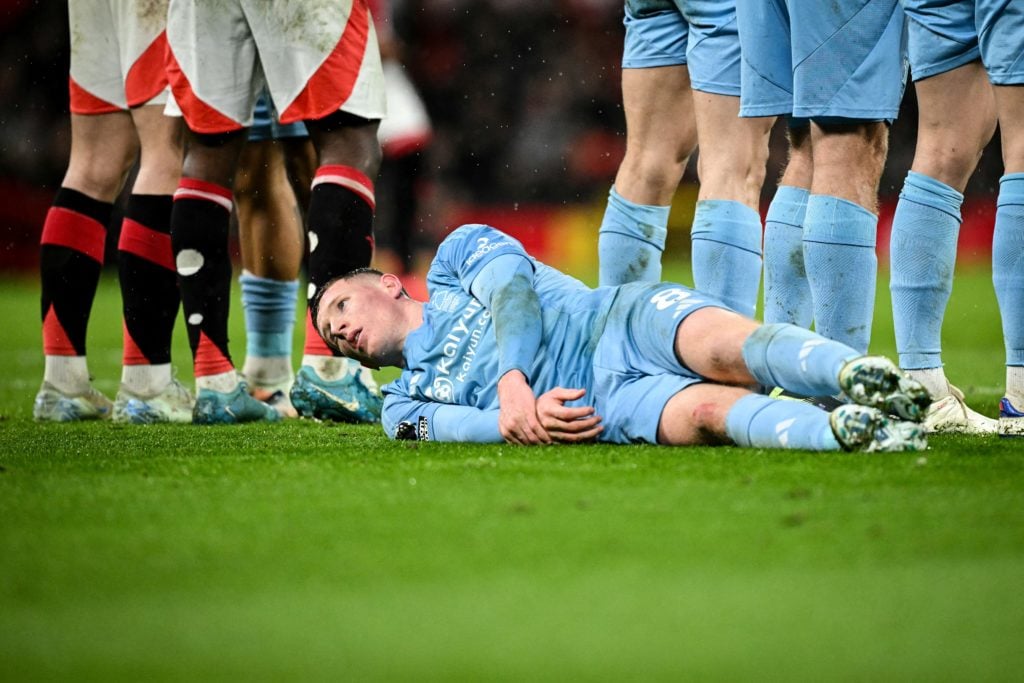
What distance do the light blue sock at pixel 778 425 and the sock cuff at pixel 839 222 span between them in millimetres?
580

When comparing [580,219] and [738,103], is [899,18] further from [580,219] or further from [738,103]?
[580,219]

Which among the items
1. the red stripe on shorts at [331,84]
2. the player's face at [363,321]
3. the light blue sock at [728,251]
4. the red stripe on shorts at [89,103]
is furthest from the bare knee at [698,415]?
the red stripe on shorts at [89,103]

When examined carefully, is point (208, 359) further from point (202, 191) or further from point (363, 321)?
point (363, 321)

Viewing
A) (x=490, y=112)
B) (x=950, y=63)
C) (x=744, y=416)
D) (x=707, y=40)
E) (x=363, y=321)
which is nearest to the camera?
(x=744, y=416)

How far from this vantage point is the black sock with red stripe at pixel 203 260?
4.07m

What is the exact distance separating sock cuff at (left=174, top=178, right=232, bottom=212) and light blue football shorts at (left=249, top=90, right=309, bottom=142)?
53 cm

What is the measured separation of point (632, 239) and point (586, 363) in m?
0.86

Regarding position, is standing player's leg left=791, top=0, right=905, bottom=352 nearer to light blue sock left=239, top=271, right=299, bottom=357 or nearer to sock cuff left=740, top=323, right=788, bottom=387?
sock cuff left=740, top=323, right=788, bottom=387

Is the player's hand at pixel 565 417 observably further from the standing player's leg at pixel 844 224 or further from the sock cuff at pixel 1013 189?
the sock cuff at pixel 1013 189

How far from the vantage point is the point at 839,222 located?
3.26 metres

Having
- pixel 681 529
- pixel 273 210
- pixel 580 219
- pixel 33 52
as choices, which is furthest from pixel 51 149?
pixel 681 529

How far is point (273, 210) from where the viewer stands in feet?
15.2

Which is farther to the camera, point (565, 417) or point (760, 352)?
point (565, 417)

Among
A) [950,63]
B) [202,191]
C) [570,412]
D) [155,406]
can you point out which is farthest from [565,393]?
[155,406]
